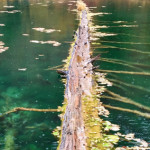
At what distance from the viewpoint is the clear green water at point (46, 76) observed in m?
10.2

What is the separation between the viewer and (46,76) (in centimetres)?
1580

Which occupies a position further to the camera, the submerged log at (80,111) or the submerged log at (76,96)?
the submerged log at (80,111)

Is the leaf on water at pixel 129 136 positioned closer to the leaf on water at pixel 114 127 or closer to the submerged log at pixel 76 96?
the leaf on water at pixel 114 127

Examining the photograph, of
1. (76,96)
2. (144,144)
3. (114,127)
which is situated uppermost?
(76,96)

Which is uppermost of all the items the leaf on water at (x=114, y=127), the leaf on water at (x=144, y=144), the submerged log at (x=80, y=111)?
the submerged log at (x=80, y=111)

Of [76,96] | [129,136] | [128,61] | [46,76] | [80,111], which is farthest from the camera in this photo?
[128,61]

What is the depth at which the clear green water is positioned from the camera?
33.6ft

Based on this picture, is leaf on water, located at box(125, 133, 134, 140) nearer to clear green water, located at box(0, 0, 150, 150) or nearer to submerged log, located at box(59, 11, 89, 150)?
clear green water, located at box(0, 0, 150, 150)

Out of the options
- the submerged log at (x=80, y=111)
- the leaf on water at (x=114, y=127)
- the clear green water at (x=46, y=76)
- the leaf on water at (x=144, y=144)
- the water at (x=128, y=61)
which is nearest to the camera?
the submerged log at (x=80, y=111)

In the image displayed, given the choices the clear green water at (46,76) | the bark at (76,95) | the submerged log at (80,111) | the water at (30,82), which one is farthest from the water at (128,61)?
the water at (30,82)

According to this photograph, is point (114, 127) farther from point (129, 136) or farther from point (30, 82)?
point (30, 82)

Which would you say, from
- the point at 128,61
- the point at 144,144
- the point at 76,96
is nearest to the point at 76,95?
the point at 76,96

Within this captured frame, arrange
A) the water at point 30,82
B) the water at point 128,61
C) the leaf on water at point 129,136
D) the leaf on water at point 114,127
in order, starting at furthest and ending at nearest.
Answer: the water at point 128,61, the water at point 30,82, the leaf on water at point 114,127, the leaf on water at point 129,136

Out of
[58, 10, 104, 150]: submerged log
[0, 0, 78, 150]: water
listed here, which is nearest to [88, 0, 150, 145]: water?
[58, 10, 104, 150]: submerged log
